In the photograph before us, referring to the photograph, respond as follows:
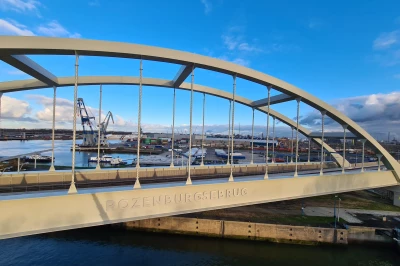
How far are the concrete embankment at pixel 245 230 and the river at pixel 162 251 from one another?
0.47m

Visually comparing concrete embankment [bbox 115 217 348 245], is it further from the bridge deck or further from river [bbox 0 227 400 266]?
the bridge deck

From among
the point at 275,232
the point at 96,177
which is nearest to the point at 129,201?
the point at 96,177

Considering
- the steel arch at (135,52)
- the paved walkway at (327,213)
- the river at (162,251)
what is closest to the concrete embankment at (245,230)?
the river at (162,251)

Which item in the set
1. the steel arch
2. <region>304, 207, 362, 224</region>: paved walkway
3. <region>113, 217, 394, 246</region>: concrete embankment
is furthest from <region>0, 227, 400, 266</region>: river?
the steel arch

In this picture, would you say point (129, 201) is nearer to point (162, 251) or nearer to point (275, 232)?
point (162, 251)

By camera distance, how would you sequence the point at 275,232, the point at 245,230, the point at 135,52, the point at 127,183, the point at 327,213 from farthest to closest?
the point at 327,213 → the point at 245,230 → the point at 275,232 → the point at 127,183 → the point at 135,52

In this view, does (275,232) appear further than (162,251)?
Yes

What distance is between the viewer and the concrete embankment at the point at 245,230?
17859mm

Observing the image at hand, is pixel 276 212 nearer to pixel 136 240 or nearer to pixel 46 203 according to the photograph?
pixel 136 240

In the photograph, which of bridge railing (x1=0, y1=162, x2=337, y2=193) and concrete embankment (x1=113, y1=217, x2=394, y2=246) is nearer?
bridge railing (x1=0, y1=162, x2=337, y2=193)

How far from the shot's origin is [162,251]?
16688 millimetres

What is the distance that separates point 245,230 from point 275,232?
2.45 metres

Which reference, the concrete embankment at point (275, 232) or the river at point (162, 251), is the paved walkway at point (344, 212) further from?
the river at point (162, 251)

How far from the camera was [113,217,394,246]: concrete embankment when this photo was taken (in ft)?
58.6
